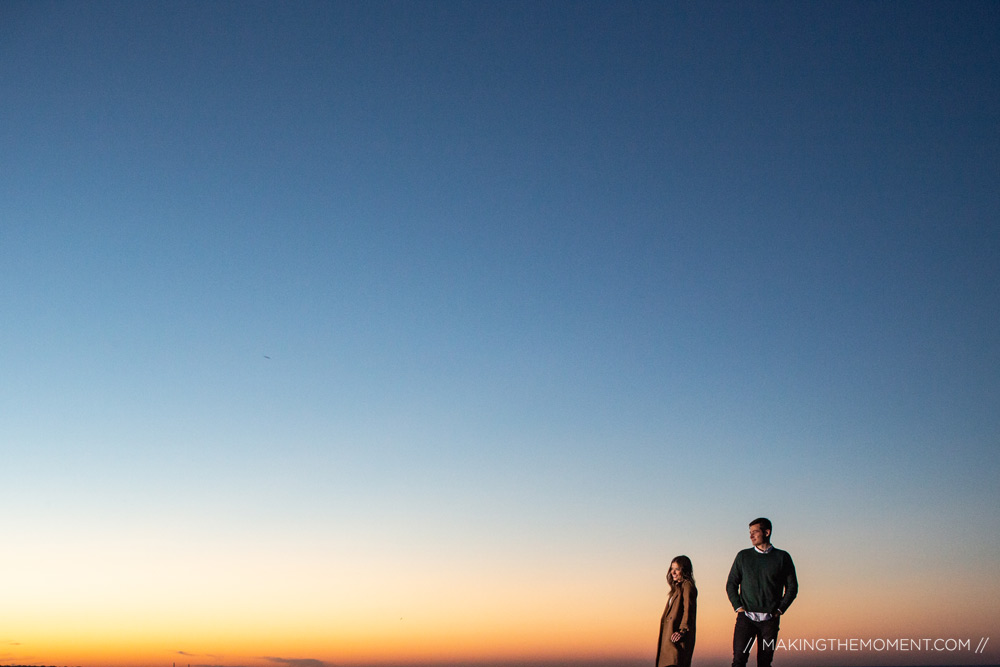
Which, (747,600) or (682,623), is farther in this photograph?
(682,623)

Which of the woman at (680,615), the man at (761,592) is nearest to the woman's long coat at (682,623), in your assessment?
the woman at (680,615)

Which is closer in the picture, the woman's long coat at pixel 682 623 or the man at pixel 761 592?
the man at pixel 761 592

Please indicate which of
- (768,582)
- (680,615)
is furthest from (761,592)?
(680,615)

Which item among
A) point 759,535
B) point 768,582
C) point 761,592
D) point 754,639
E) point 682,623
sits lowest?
point 754,639

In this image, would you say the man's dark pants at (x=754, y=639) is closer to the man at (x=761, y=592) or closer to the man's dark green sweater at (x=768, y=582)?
the man at (x=761, y=592)

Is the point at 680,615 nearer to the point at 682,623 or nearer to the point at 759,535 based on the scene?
the point at 682,623

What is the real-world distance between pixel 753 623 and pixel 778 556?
109cm

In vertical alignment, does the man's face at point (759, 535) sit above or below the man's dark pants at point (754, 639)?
above

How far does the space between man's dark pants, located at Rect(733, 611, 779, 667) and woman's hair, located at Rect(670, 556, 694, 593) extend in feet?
3.03

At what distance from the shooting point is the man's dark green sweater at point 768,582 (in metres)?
13.9

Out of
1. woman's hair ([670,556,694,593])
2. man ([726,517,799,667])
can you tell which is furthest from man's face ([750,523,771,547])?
woman's hair ([670,556,694,593])

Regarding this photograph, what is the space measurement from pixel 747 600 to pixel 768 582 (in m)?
0.46

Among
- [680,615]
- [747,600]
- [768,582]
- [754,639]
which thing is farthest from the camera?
[680,615]

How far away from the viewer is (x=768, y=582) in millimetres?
13906
